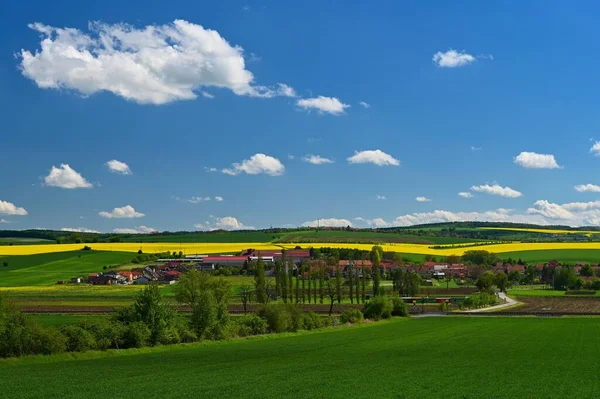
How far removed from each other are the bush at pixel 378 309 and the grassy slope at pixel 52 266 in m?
73.6

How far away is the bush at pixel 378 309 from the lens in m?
86.4

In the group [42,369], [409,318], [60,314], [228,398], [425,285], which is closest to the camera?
[228,398]

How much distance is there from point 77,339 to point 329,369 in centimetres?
2126

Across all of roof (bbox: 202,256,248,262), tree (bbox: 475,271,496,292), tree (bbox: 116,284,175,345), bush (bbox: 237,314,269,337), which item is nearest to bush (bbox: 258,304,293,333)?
bush (bbox: 237,314,269,337)

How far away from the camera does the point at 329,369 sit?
112ft

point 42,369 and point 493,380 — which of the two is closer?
point 493,380

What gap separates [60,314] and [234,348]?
39809 millimetres

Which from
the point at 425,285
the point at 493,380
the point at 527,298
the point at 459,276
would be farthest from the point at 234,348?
the point at 459,276

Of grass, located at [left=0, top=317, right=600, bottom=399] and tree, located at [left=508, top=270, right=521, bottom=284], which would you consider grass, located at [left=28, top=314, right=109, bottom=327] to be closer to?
grass, located at [left=0, top=317, right=600, bottom=399]

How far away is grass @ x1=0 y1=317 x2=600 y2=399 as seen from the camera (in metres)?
26.7

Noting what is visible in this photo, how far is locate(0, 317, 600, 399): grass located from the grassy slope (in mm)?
89687

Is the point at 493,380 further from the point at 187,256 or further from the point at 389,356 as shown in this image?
the point at 187,256

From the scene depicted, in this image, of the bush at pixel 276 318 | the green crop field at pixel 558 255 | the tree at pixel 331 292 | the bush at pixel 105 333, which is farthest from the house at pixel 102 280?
the green crop field at pixel 558 255

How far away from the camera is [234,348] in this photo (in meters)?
48.8
